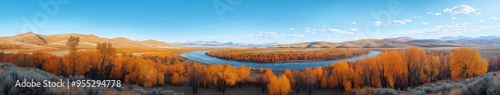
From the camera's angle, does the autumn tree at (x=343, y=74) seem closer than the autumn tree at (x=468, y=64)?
No

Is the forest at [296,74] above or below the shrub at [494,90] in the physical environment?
below

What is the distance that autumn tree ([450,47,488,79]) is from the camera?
174ft

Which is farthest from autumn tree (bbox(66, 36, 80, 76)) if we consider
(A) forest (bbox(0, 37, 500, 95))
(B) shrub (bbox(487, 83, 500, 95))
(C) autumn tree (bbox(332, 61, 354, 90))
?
(B) shrub (bbox(487, 83, 500, 95))

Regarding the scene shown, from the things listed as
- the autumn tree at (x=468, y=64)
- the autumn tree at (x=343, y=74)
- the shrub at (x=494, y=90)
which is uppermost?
the shrub at (x=494, y=90)

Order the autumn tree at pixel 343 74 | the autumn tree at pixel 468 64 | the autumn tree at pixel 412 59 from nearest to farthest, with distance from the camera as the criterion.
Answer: the autumn tree at pixel 412 59 < the autumn tree at pixel 468 64 < the autumn tree at pixel 343 74

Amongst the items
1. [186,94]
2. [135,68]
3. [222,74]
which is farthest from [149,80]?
[222,74]

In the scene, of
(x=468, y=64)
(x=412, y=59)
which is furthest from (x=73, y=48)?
(x=468, y=64)

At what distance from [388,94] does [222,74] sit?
55251 millimetres

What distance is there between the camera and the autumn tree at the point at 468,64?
53062mm

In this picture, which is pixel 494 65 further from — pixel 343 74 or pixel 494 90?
pixel 494 90

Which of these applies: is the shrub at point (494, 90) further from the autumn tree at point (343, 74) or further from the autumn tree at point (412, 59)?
the autumn tree at point (343, 74)

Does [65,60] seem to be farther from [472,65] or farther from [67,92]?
[472,65]

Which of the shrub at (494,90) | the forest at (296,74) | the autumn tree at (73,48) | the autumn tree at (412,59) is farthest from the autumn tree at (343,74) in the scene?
the shrub at (494,90)

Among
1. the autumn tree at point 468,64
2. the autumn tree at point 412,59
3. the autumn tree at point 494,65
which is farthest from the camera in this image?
the autumn tree at point 494,65
